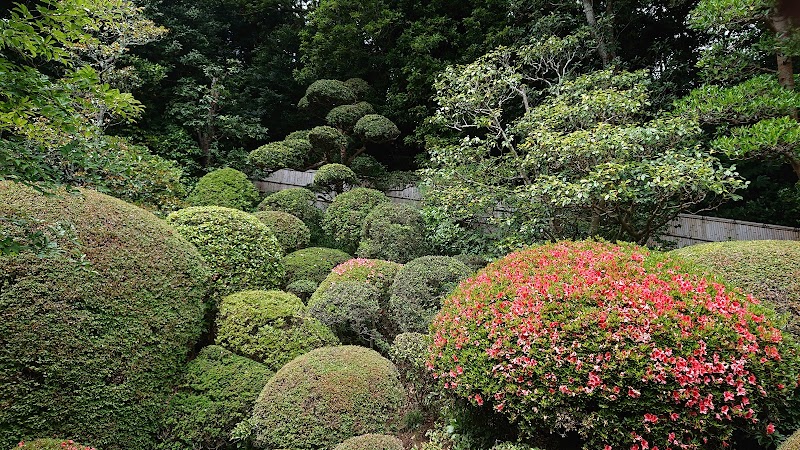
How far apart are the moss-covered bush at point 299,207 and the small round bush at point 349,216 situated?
0.53 m

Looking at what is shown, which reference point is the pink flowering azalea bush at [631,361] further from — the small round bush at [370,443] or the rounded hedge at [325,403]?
the rounded hedge at [325,403]

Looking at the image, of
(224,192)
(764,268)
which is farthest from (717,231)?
(224,192)

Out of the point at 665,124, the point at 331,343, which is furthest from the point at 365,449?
the point at 665,124

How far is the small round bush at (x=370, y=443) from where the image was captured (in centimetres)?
339

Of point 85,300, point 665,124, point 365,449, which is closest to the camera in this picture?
point 365,449

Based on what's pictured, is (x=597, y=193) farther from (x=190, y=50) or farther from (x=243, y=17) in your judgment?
(x=243, y=17)

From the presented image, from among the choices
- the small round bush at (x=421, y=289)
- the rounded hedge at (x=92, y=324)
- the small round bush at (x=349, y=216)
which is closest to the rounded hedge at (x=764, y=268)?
the small round bush at (x=421, y=289)

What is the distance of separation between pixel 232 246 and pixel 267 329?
1319 millimetres

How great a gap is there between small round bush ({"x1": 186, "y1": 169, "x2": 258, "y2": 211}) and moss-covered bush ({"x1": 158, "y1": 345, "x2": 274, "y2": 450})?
16.4 ft

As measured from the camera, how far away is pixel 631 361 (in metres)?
2.76

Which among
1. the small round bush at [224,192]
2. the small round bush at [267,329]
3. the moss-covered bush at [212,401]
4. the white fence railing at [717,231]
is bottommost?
the moss-covered bush at [212,401]

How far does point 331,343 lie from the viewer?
197 inches

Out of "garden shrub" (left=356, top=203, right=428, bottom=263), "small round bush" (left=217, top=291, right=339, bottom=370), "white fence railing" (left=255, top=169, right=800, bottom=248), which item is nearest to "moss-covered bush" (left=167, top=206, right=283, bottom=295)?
"small round bush" (left=217, top=291, right=339, bottom=370)

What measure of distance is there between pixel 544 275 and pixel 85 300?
3.75 meters
